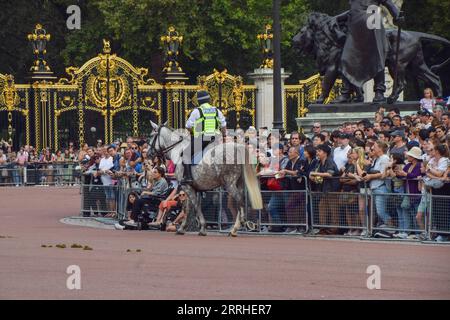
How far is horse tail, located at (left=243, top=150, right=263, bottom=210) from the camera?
22.2 m

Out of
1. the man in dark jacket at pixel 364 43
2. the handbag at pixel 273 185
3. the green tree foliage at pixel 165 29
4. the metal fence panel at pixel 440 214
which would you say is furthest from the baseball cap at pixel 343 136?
the green tree foliage at pixel 165 29

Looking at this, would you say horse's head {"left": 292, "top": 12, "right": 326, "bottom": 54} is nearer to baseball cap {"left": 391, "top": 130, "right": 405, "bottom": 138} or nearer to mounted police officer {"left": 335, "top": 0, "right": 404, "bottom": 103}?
mounted police officer {"left": 335, "top": 0, "right": 404, "bottom": 103}

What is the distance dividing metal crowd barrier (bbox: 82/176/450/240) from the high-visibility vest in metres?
1.26

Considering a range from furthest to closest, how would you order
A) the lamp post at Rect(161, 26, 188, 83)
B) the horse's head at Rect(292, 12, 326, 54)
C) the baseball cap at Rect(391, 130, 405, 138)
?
1. the lamp post at Rect(161, 26, 188, 83)
2. the horse's head at Rect(292, 12, 326, 54)
3. the baseball cap at Rect(391, 130, 405, 138)

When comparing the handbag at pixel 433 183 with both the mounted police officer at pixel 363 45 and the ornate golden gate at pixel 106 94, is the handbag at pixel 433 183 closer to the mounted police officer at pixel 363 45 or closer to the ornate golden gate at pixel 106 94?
the mounted police officer at pixel 363 45

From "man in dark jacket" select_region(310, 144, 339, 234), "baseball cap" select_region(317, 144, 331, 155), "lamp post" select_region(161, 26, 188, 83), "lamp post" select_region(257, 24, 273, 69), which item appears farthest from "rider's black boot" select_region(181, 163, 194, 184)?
"lamp post" select_region(257, 24, 273, 69)

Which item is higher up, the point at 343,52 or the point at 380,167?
the point at 343,52

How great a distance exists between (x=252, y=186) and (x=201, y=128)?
1.25 metres

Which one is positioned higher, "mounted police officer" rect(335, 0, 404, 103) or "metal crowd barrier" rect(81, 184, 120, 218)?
"mounted police officer" rect(335, 0, 404, 103)

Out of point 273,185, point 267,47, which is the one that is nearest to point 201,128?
point 273,185

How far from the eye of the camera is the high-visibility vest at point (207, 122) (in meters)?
22.6

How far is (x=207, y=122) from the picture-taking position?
22.5m

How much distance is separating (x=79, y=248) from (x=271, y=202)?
14.5 feet

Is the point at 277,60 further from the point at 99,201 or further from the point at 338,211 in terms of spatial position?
the point at 338,211
